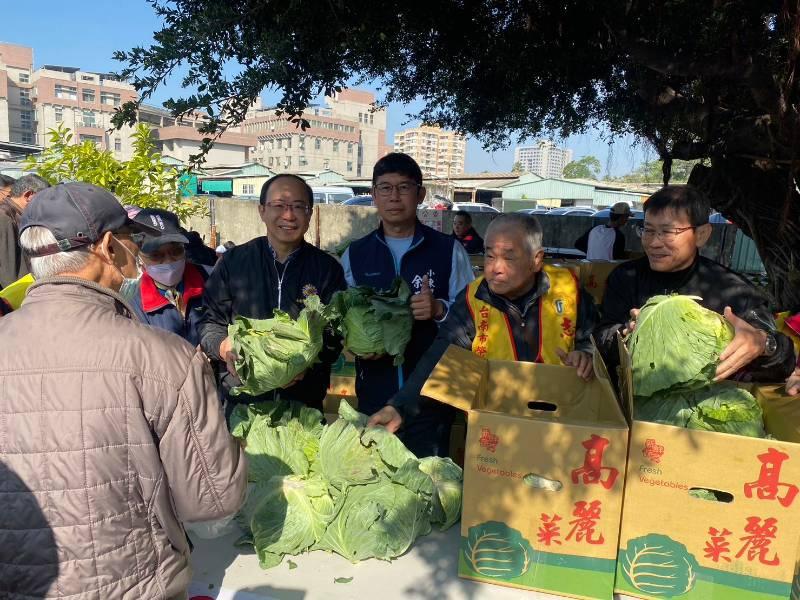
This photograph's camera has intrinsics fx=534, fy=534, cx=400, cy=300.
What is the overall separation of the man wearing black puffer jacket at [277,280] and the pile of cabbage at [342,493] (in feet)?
2.03

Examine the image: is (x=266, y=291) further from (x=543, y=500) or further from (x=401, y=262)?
(x=543, y=500)

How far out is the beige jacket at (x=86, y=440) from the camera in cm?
140

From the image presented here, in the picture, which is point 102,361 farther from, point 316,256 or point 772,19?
point 772,19

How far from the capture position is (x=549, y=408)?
95.0 inches

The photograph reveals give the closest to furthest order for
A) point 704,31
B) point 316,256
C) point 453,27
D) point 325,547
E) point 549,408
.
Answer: point 325,547
point 549,408
point 316,256
point 704,31
point 453,27

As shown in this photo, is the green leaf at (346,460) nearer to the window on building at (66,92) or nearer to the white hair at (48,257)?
the white hair at (48,257)

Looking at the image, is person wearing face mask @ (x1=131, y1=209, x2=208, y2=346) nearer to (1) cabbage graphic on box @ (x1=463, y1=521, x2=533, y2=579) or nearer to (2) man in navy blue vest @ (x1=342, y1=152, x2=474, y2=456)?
(2) man in navy blue vest @ (x1=342, y1=152, x2=474, y2=456)

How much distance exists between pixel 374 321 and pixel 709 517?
165 cm

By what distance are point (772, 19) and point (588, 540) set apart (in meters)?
5.59

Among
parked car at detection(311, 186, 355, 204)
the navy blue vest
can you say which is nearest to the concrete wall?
the navy blue vest

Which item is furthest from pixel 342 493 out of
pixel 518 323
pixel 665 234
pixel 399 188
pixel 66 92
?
pixel 66 92

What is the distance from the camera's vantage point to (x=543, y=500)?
176 cm

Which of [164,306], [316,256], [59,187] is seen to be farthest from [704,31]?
[59,187]

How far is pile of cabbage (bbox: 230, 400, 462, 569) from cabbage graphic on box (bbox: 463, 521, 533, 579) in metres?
0.24
